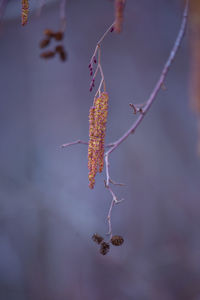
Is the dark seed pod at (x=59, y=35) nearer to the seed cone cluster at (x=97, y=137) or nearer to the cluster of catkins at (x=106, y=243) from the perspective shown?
the seed cone cluster at (x=97, y=137)

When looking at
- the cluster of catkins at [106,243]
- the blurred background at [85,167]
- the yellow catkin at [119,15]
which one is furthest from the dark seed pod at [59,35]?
the blurred background at [85,167]

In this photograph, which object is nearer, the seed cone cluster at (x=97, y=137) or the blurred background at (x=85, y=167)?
the seed cone cluster at (x=97, y=137)

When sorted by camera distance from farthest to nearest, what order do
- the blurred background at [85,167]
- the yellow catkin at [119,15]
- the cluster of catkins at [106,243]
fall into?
the blurred background at [85,167], the cluster of catkins at [106,243], the yellow catkin at [119,15]

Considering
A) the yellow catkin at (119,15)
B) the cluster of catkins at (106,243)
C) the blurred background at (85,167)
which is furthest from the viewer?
the blurred background at (85,167)

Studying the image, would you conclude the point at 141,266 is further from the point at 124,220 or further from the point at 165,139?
the point at 165,139

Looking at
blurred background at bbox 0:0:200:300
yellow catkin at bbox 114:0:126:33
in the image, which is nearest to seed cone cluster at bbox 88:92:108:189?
yellow catkin at bbox 114:0:126:33

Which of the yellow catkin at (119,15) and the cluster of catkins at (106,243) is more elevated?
the yellow catkin at (119,15)

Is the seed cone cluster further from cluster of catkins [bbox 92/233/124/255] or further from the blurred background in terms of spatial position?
the blurred background

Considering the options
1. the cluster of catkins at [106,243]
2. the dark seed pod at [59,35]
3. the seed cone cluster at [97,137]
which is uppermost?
the dark seed pod at [59,35]

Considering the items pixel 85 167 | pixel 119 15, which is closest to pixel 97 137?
pixel 119 15

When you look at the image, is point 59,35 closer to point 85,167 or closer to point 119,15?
point 119,15
